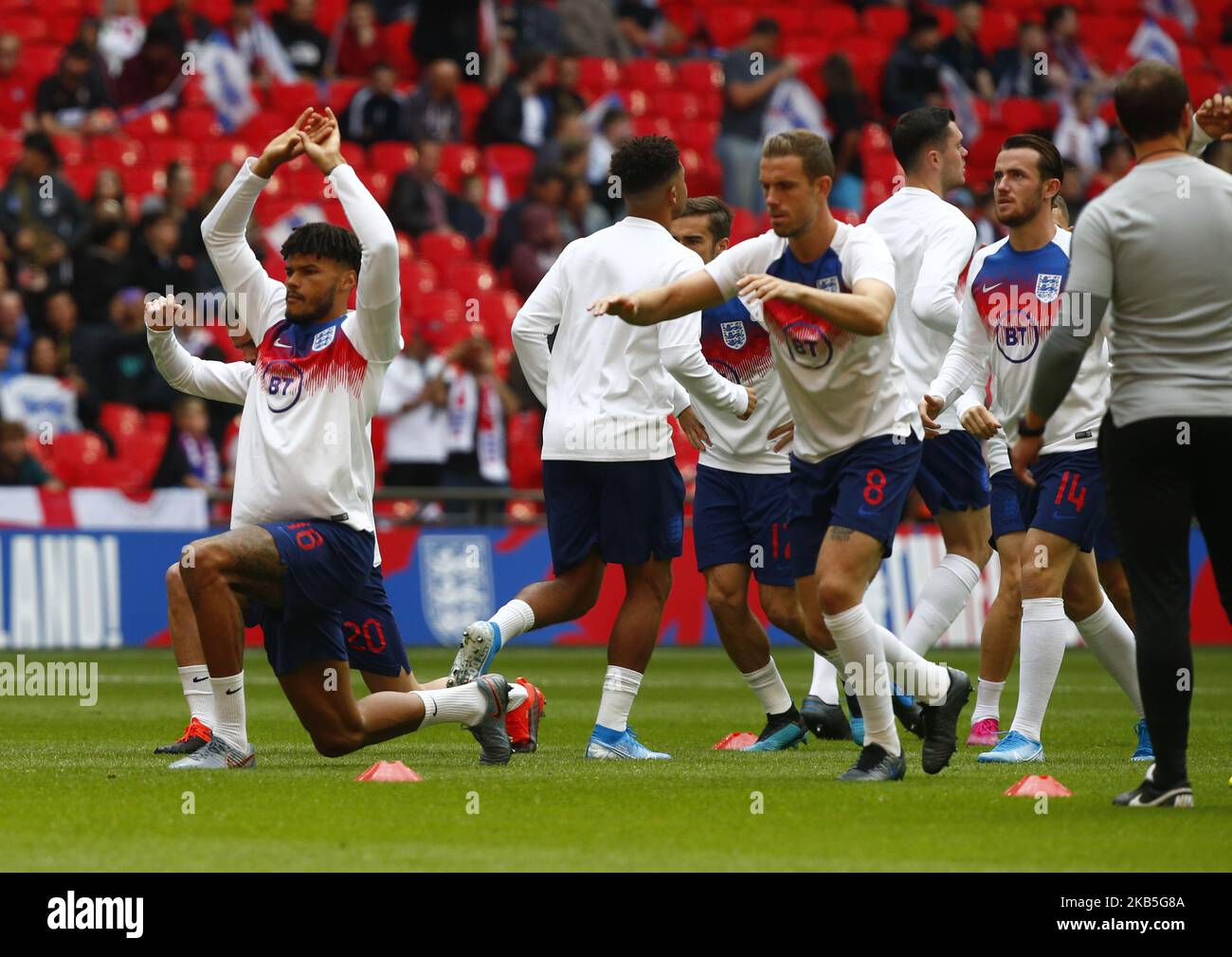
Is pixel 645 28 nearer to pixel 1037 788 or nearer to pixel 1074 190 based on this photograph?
pixel 1074 190

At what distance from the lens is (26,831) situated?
6293 mm

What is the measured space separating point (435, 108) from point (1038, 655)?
1390 centimetres

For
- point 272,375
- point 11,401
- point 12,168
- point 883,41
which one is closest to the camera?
point 272,375

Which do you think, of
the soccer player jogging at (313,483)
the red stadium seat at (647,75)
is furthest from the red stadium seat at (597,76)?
the soccer player jogging at (313,483)

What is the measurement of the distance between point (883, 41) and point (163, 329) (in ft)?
60.5

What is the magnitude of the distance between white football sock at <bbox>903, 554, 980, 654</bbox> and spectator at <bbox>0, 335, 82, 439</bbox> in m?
9.79

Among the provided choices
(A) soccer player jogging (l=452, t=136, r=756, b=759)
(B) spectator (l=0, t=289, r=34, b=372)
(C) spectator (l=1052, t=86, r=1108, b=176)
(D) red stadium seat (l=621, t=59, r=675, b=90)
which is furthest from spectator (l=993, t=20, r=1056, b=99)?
(A) soccer player jogging (l=452, t=136, r=756, b=759)

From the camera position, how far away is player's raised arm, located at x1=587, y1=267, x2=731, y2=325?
7.19 m

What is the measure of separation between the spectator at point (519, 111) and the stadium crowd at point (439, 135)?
28 millimetres

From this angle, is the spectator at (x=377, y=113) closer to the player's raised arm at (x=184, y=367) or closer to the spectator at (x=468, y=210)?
the spectator at (x=468, y=210)

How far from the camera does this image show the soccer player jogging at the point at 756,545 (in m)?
9.70

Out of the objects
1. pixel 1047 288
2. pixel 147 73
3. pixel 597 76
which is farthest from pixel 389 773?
pixel 597 76
